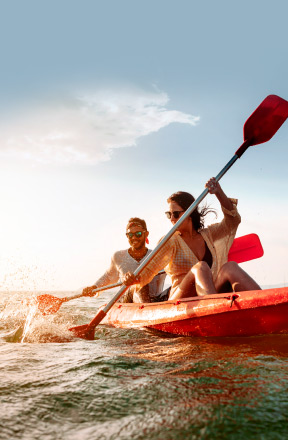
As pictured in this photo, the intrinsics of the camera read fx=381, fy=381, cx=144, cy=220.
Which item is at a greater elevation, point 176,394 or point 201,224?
point 201,224

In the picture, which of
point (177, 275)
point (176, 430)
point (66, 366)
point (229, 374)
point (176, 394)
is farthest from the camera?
point (177, 275)

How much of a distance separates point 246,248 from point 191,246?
75.6 inches

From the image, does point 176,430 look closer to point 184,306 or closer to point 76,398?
point 76,398

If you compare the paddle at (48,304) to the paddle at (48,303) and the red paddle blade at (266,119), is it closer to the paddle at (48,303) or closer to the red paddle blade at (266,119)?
the paddle at (48,303)

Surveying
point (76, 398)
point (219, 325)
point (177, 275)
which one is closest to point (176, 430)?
point (76, 398)

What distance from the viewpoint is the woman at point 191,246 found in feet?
14.5

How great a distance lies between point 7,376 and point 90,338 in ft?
7.10

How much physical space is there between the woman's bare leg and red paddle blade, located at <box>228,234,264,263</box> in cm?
226

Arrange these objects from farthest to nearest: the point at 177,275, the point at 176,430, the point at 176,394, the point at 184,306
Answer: the point at 177,275, the point at 184,306, the point at 176,394, the point at 176,430

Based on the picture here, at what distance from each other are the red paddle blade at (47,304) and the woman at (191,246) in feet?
9.86

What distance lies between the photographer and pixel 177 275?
4711 millimetres

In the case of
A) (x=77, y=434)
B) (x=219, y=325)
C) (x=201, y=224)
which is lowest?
(x=77, y=434)

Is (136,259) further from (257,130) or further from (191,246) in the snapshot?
(257,130)

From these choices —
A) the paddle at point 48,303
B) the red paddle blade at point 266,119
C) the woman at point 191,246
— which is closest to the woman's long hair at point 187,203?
the woman at point 191,246
